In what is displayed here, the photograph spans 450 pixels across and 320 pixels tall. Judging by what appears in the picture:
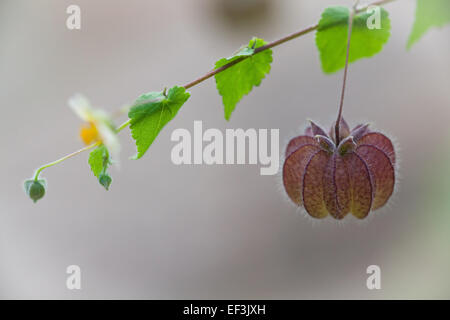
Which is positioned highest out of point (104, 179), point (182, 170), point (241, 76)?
point (182, 170)

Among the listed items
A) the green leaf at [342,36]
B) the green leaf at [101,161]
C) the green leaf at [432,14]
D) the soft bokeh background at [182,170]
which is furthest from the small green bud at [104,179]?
the soft bokeh background at [182,170]

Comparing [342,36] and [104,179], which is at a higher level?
[342,36]

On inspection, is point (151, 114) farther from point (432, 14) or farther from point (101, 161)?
point (432, 14)

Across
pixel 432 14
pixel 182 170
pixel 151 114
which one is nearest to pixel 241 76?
pixel 151 114

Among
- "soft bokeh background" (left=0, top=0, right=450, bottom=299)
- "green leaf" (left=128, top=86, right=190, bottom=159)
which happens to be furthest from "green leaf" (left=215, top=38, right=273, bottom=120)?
"soft bokeh background" (left=0, top=0, right=450, bottom=299)

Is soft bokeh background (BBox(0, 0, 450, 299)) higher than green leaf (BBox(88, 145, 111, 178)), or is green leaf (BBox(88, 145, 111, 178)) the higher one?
soft bokeh background (BBox(0, 0, 450, 299))

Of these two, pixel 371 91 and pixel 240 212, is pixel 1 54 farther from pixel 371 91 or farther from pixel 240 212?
pixel 371 91

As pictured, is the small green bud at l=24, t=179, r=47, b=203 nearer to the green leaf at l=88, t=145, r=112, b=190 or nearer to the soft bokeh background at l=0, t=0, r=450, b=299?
the green leaf at l=88, t=145, r=112, b=190
